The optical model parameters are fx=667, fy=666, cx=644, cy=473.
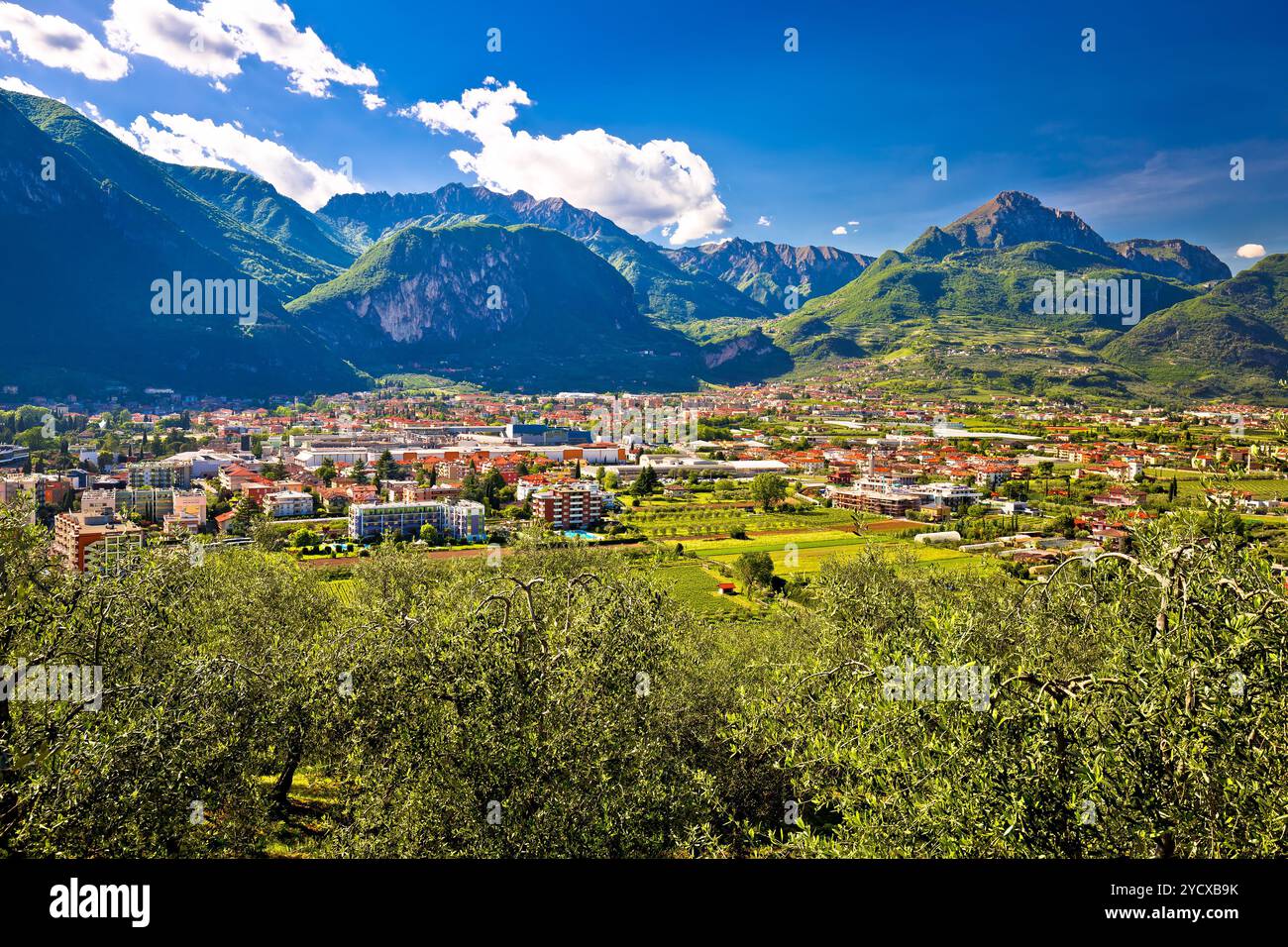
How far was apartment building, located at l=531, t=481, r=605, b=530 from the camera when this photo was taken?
6009cm

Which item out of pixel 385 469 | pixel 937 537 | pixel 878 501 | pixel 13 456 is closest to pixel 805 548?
pixel 937 537

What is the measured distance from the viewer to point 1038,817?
6000 mm

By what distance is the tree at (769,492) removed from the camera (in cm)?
6888

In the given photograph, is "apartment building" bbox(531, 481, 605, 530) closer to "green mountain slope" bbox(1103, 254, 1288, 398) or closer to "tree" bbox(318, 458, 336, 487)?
"tree" bbox(318, 458, 336, 487)

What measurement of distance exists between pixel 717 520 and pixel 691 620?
45.6 meters

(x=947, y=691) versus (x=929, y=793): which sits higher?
(x=947, y=691)

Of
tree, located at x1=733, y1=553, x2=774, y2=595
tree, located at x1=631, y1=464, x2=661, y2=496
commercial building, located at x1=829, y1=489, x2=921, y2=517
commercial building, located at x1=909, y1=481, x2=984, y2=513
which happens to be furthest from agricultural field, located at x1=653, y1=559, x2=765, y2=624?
commercial building, located at x1=909, y1=481, x2=984, y2=513

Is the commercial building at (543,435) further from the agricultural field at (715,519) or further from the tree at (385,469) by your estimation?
the agricultural field at (715,519)

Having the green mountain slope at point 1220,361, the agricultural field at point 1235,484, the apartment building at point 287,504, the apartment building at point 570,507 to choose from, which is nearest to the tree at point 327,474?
the apartment building at point 287,504

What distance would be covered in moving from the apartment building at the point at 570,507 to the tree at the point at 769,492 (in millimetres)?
17566

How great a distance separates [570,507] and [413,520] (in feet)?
44.4

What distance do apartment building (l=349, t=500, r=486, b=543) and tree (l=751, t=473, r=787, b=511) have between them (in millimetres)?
29150
